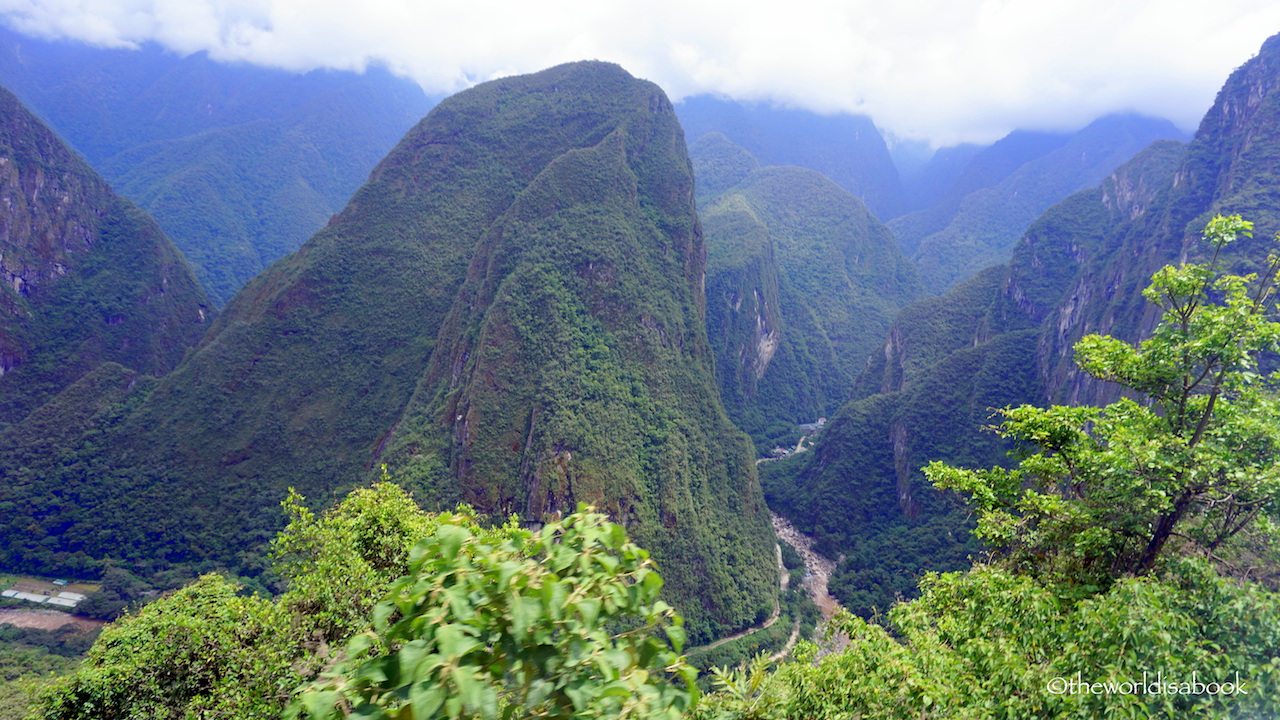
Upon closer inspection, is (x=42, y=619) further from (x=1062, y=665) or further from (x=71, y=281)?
(x=1062, y=665)

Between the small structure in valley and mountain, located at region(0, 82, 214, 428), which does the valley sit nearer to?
mountain, located at region(0, 82, 214, 428)

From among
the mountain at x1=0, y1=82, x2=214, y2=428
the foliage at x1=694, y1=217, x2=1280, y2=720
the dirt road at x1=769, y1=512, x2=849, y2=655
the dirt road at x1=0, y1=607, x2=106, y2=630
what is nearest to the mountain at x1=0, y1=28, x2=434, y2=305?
the mountain at x1=0, y1=82, x2=214, y2=428

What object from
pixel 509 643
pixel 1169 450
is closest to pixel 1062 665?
pixel 1169 450

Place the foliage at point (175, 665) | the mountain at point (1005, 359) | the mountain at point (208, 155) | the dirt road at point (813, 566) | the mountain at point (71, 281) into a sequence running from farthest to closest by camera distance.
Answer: the mountain at point (208, 155), the mountain at point (71, 281), the mountain at point (1005, 359), the dirt road at point (813, 566), the foliage at point (175, 665)

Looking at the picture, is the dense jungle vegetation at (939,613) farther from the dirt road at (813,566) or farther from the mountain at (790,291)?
the mountain at (790,291)

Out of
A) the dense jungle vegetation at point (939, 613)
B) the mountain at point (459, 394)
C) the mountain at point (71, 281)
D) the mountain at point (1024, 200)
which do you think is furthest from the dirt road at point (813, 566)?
the mountain at point (1024, 200)
